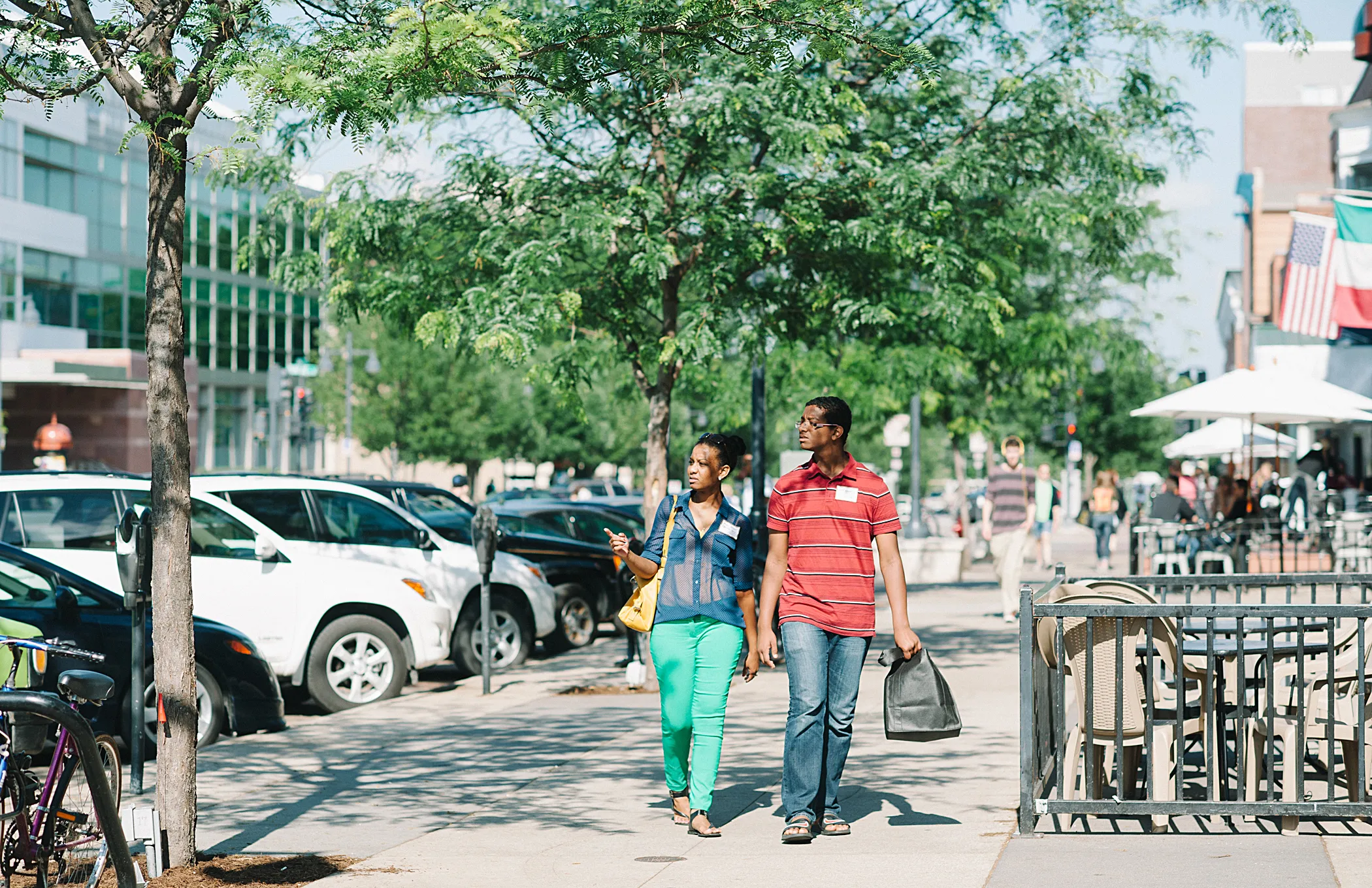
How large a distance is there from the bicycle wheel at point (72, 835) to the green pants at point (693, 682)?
2386 millimetres

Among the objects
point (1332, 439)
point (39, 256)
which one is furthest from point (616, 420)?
point (1332, 439)

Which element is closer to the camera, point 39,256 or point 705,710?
point 705,710

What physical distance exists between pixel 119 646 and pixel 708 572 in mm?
4284

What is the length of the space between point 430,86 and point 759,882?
3.25m

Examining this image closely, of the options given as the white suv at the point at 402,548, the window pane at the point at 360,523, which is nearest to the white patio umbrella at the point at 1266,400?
the white suv at the point at 402,548

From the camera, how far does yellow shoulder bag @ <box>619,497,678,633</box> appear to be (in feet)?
24.1

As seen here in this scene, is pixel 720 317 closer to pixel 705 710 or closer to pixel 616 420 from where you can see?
pixel 705 710

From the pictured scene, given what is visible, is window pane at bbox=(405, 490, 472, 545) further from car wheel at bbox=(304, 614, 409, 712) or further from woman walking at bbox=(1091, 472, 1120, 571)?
woman walking at bbox=(1091, 472, 1120, 571)

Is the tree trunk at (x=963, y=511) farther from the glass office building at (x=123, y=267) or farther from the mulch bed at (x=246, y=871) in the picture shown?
the mulch bed at (x=246, y=871)

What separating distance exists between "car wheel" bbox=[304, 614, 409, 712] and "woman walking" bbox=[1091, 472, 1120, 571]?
60.0 feet

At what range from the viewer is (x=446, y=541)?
44.5 ft

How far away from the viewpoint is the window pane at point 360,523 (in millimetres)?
12727

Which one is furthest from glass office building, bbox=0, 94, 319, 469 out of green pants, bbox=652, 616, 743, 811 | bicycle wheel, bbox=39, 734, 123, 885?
bicycle wheel, bbox=39, 734, 123, 885

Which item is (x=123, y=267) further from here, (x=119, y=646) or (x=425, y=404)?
(x=119, y=646)
